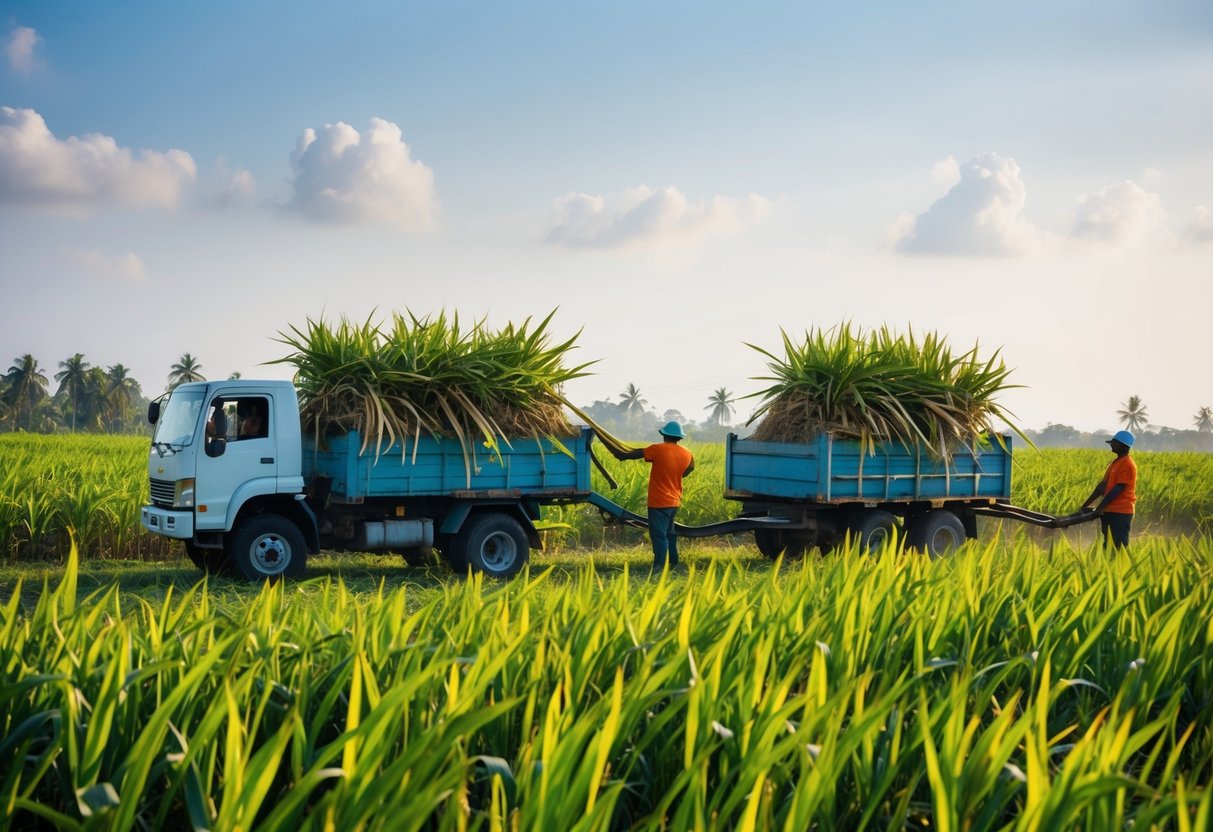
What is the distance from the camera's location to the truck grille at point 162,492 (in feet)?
37.4

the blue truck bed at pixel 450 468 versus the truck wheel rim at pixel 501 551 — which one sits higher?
the blue truck bed at pixel 450 468

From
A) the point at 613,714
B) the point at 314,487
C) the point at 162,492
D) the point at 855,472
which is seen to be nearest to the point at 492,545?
the point at 314,487

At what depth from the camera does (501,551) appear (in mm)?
12461

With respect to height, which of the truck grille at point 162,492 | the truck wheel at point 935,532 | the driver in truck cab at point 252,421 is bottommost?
the truck wheel at point 935,532

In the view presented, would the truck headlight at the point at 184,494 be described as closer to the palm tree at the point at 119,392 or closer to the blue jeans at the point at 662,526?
the blue jeans at the point at 662,526

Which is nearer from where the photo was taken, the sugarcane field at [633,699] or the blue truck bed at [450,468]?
the sugarcane field at [633,699]

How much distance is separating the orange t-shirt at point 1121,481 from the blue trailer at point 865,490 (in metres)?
0.85

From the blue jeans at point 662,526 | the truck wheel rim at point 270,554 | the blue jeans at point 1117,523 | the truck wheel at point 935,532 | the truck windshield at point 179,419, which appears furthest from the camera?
the truck wheel at point 935,532

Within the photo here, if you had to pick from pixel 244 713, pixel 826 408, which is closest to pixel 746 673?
pixel 244 713

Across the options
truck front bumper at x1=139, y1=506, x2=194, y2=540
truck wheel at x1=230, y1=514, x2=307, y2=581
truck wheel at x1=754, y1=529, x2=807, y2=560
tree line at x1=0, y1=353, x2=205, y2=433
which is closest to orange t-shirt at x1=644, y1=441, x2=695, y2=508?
truck wheel at x1=754, y1=529, x2=807, y2=560

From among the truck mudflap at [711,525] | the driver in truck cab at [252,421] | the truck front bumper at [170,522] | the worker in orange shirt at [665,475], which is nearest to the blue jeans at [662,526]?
the worker in orange shirt at [665,475]

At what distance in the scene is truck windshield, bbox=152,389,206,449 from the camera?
1123 cm

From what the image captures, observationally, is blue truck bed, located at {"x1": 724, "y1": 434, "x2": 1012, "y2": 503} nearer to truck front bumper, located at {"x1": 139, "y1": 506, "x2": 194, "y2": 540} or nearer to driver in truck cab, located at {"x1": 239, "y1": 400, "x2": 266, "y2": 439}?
driver in truck cab, located at {"x1": 239, "y1": 400, "x2": 266, "y2": 439}

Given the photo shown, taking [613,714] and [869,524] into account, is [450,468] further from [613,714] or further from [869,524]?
[613,714]
